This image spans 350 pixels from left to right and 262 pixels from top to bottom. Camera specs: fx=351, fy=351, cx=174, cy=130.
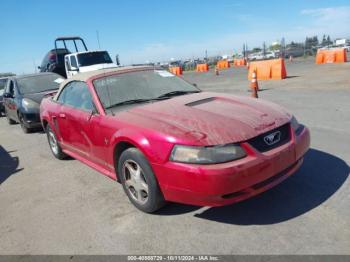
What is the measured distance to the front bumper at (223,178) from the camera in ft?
10.1

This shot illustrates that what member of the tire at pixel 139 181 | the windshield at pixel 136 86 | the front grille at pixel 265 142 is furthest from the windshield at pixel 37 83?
the front grille at pixel 265 142

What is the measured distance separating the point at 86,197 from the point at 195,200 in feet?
6.01

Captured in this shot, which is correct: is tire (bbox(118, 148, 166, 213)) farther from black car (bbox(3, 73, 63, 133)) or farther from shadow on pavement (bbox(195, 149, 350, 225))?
black car (bbox(3, 73, 63, 133))

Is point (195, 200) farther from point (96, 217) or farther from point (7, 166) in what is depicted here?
point (7, 166)

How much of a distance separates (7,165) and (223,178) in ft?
16.5

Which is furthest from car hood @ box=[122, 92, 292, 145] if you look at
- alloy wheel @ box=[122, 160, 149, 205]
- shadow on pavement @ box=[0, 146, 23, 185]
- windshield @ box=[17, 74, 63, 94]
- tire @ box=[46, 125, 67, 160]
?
windshield @ box=[17, 74, 63, 94]

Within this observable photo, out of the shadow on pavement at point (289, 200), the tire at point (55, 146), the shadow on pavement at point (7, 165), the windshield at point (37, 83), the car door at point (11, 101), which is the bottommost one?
the shadow on pavement at point (7, 165)

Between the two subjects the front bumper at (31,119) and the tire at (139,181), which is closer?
the tire at (139,181)

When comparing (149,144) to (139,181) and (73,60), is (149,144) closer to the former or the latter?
(139,181)

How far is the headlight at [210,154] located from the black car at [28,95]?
22.8 feet

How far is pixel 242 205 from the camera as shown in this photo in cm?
375

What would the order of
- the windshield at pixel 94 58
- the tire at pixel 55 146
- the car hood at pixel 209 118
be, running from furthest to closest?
1. the windshield at pixel 94 58
2. the tire at pixel 55 146
3. the car hood at pixel 209 118

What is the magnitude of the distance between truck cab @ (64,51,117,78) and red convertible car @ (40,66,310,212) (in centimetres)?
1236

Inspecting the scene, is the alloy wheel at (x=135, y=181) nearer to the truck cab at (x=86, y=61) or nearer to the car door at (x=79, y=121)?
the car door at (x=79, y=121)
